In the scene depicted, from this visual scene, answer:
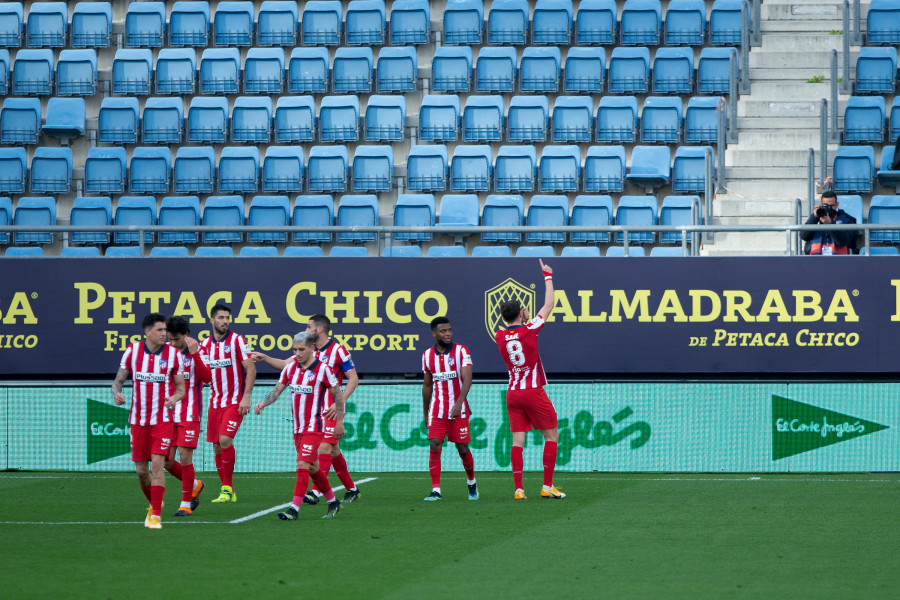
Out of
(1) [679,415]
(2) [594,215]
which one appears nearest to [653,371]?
(1) [679,415]

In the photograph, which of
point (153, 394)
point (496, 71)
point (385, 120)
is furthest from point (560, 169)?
point (153, 394)

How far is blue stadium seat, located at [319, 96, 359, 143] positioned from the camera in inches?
768

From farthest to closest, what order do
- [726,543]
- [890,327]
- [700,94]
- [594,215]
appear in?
[700,94]
[594,215]
[890,327]
[726,543]

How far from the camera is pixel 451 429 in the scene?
12.1m

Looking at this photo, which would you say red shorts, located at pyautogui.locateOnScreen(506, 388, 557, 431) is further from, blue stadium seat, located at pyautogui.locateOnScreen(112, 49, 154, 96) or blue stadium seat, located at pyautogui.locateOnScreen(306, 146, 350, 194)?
blue stadium seat, located at pyautogui.locateOnScreen(112, 49, 154, 96)

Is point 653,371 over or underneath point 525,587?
over

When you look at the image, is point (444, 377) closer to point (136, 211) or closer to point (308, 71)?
point (136, 211)

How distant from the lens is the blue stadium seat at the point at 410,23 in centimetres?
2095

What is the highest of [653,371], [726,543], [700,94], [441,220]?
[700,94]

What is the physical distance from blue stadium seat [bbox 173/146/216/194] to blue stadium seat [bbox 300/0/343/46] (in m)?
3.45

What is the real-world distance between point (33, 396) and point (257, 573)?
9.68m

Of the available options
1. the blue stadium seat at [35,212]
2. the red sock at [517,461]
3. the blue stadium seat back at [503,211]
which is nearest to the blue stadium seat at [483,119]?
the blue stadium seat back at [503,211]

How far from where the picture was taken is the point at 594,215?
58.2 feet

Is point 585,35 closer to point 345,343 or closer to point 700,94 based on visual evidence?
point 700,94
